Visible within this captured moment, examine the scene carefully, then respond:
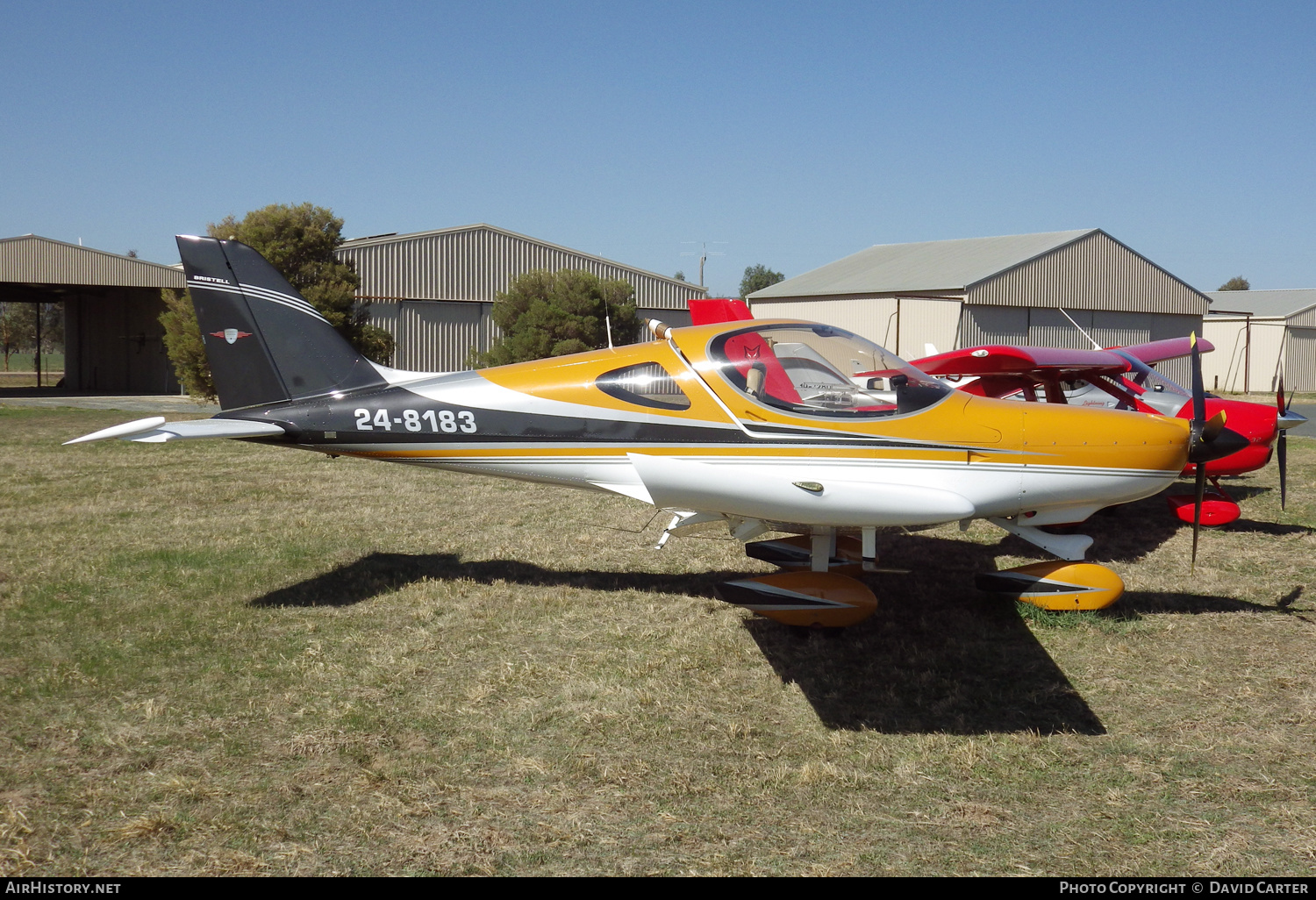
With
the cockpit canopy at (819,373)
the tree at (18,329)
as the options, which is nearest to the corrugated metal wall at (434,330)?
the cockpit canopy at (819,373)

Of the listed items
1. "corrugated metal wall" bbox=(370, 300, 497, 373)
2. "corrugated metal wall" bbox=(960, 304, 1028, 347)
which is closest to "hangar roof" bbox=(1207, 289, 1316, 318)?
"corrugated metal wall" bbox=(960, 304, 1028, 347)

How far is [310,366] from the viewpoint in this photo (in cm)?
704

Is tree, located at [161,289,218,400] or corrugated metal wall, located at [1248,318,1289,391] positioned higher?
corrugated metal wall, located at [1248,318,1289,391]

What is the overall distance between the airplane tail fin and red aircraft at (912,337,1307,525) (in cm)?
599

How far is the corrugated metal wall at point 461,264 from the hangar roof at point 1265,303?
93.0ft

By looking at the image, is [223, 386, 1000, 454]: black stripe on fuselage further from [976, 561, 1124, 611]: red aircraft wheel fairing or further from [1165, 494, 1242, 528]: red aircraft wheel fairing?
[1165, 494, 1242, 528]: red aircraft wheel fairing

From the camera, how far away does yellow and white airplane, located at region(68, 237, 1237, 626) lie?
18.6 feet

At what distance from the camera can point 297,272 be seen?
23797mm

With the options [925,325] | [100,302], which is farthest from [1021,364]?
[100,302]

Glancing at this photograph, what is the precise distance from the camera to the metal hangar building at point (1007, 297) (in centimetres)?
3106

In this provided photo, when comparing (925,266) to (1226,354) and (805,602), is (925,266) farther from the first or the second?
(805,602)

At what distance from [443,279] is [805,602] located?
26.4 m
